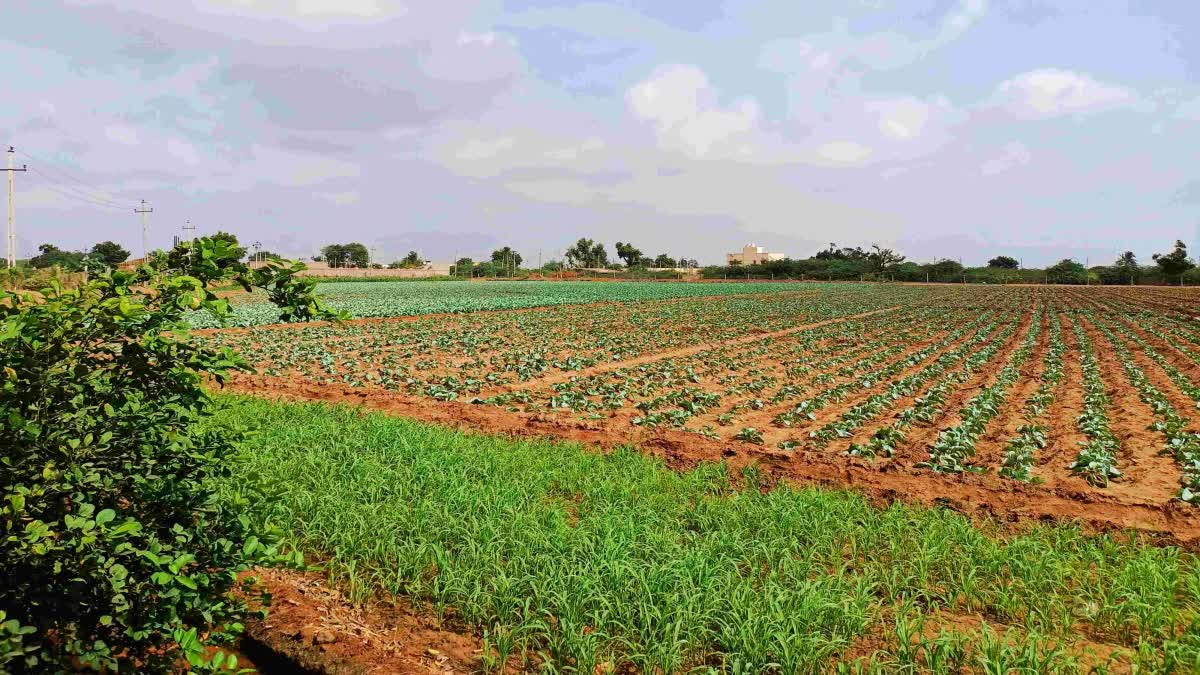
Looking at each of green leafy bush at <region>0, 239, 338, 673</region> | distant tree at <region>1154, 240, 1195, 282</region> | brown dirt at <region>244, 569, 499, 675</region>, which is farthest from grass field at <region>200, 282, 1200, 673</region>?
distant tree at <region>1154, 240, 1195, 282</region>

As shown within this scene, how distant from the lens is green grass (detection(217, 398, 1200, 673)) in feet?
12.5

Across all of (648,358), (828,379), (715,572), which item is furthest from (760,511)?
(648,358)

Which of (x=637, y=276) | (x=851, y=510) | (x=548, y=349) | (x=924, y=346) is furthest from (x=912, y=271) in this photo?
(x=851, y=510)

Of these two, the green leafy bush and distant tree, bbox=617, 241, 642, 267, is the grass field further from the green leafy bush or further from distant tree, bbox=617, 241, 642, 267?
distant tree, bbox=617, 241, 642, 267

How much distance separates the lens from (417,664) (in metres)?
3.74

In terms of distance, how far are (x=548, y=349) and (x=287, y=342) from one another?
8064 mm

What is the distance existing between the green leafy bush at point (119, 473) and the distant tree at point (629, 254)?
137 meters

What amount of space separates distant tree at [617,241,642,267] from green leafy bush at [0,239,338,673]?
450 feet

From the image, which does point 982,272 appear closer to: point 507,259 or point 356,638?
point 507,259

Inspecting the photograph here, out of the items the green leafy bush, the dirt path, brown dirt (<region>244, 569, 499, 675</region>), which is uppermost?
the green leafy bush

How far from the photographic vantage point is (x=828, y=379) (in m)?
14.7

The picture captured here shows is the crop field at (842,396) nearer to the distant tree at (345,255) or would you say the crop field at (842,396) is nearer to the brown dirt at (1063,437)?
the brown dirt at (1063,437)

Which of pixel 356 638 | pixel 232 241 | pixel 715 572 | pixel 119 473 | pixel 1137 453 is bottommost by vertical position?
pixel 1137 453

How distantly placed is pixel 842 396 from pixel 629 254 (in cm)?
12904
